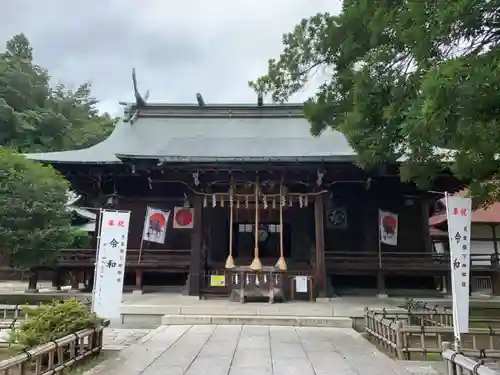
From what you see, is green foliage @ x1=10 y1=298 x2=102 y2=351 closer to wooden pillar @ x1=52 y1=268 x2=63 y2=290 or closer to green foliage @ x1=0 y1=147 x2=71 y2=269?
green foliage @ x1=0 y1=147 x2=71 y2=269

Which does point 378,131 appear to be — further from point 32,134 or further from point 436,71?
point 32,134

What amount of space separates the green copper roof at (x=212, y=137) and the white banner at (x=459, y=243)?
16.0 feet

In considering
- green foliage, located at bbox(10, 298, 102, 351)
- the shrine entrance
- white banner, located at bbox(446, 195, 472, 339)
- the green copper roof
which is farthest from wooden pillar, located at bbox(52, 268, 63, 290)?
white banner, located at bbox(446, 195, 472, 339)

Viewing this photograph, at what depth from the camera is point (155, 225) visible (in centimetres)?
1305

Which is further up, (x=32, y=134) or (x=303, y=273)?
(x=32, y=134)

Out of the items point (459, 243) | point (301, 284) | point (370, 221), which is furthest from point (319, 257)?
point (459, 243)

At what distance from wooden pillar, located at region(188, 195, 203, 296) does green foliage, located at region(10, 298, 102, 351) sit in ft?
20.5

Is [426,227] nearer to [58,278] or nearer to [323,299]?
[323,299]

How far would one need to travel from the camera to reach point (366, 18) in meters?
5.62

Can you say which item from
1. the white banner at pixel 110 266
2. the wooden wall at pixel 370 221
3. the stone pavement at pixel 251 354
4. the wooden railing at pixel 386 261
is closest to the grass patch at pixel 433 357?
the stone pavement at pixel 251 354

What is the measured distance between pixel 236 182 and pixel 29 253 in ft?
18.0

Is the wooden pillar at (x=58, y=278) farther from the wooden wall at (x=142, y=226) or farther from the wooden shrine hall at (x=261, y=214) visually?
the wooden wall at (x=142, y=226)

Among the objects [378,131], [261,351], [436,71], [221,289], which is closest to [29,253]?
[221,289]

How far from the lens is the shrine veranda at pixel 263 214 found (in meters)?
11.6
